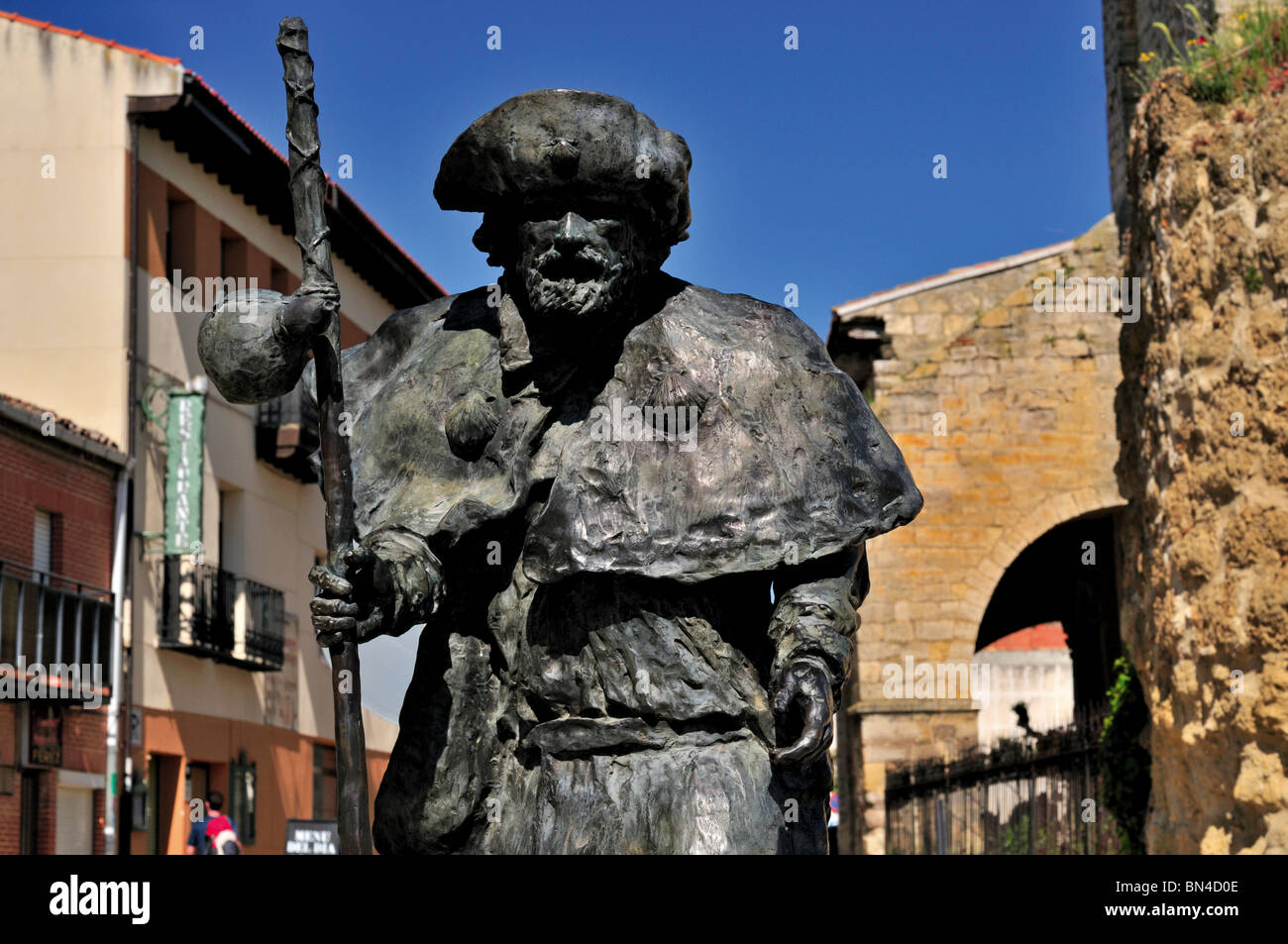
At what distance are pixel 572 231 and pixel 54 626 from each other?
1683cm

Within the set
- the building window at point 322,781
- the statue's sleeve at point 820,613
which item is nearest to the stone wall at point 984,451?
the building window at point 322,781

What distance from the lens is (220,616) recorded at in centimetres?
2364

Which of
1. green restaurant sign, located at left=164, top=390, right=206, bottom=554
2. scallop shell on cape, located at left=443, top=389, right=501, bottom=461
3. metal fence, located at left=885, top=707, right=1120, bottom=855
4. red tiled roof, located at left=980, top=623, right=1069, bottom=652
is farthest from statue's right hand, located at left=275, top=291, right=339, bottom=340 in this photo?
red tiled roof, located at left=980, top=623, right=1069, bottom=652

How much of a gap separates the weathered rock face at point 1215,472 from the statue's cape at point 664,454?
5.59m

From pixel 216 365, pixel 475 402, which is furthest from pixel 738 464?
pixel 216 365

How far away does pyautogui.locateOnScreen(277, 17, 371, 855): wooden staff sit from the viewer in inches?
139

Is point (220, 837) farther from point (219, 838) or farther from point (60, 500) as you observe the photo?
point (60, 500)

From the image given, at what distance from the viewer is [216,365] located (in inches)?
144

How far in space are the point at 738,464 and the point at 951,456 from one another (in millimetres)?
17479

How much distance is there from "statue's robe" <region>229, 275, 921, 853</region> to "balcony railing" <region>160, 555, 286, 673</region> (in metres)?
19.1

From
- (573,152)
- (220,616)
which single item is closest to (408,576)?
(573,152)

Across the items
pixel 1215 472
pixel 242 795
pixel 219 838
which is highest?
pixel 1215 472

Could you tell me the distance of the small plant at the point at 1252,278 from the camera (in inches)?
371

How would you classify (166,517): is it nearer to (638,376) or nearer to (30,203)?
(30,203)
